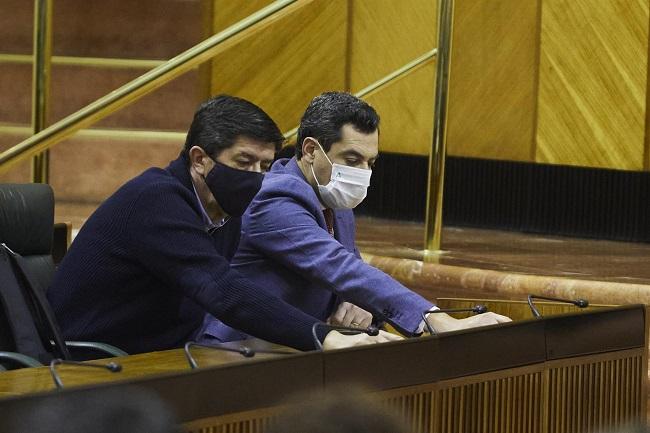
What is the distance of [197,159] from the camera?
2.63 metres

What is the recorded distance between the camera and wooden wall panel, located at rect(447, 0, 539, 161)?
5555 millimetres

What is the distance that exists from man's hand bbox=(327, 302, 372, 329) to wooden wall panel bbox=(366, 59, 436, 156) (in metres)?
2.90

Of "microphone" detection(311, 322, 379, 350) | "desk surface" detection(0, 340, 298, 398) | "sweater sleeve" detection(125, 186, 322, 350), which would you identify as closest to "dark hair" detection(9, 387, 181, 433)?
"desk surface" detection(0, 340, 298, 398)

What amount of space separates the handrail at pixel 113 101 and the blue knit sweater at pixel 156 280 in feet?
3.35

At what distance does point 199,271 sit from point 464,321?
502mm

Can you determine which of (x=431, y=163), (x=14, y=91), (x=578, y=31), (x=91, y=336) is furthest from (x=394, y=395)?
(x=14, y=91)

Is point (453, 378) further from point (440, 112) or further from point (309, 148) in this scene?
point (440, 112)

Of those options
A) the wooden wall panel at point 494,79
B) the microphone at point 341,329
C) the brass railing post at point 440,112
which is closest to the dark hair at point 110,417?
the microphone at point 341,329

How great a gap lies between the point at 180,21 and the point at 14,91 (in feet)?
2.63

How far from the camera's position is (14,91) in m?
5.75

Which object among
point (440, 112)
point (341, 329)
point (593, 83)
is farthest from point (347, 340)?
point (593, 83)

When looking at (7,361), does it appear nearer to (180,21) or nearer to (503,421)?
(503,421)

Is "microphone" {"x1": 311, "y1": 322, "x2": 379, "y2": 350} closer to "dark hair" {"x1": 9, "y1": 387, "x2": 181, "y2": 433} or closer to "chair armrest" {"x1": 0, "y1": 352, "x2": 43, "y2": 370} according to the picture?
"chair armrest" {"x1": 0, "y1": 352, "x2": 43, "y2": 370}

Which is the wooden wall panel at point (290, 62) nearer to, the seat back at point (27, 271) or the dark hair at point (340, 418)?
the seat back at point (27, 271)
